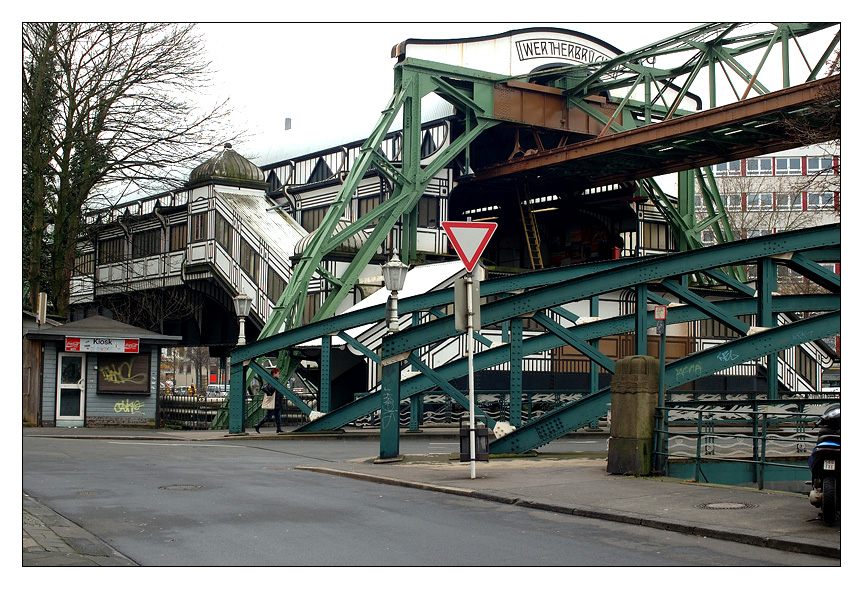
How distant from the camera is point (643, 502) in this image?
12477mm

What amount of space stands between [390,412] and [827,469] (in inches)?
391

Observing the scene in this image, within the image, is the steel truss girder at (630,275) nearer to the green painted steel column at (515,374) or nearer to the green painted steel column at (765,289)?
the green painted steel column at (765,289)

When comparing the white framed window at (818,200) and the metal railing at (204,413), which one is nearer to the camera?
the metal railing at (204,413)

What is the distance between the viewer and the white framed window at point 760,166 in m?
83.8

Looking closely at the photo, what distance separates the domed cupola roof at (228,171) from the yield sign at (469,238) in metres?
30.3

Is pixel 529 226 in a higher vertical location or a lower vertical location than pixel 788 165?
lower

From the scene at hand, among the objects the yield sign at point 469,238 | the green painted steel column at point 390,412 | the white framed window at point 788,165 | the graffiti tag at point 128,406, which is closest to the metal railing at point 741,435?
the yield sign at point 469,238

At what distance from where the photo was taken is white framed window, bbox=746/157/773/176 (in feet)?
275

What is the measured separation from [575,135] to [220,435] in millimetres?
19513

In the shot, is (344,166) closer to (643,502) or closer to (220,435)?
(220,435)

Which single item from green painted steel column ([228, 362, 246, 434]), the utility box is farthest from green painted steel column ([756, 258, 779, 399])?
green painted steel column ([228, 362, 246, 434])

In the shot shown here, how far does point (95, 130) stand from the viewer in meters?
33.9

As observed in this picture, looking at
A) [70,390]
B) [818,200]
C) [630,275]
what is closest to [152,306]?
[70,390]

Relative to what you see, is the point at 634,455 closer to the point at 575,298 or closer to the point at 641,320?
the point at 641,320
